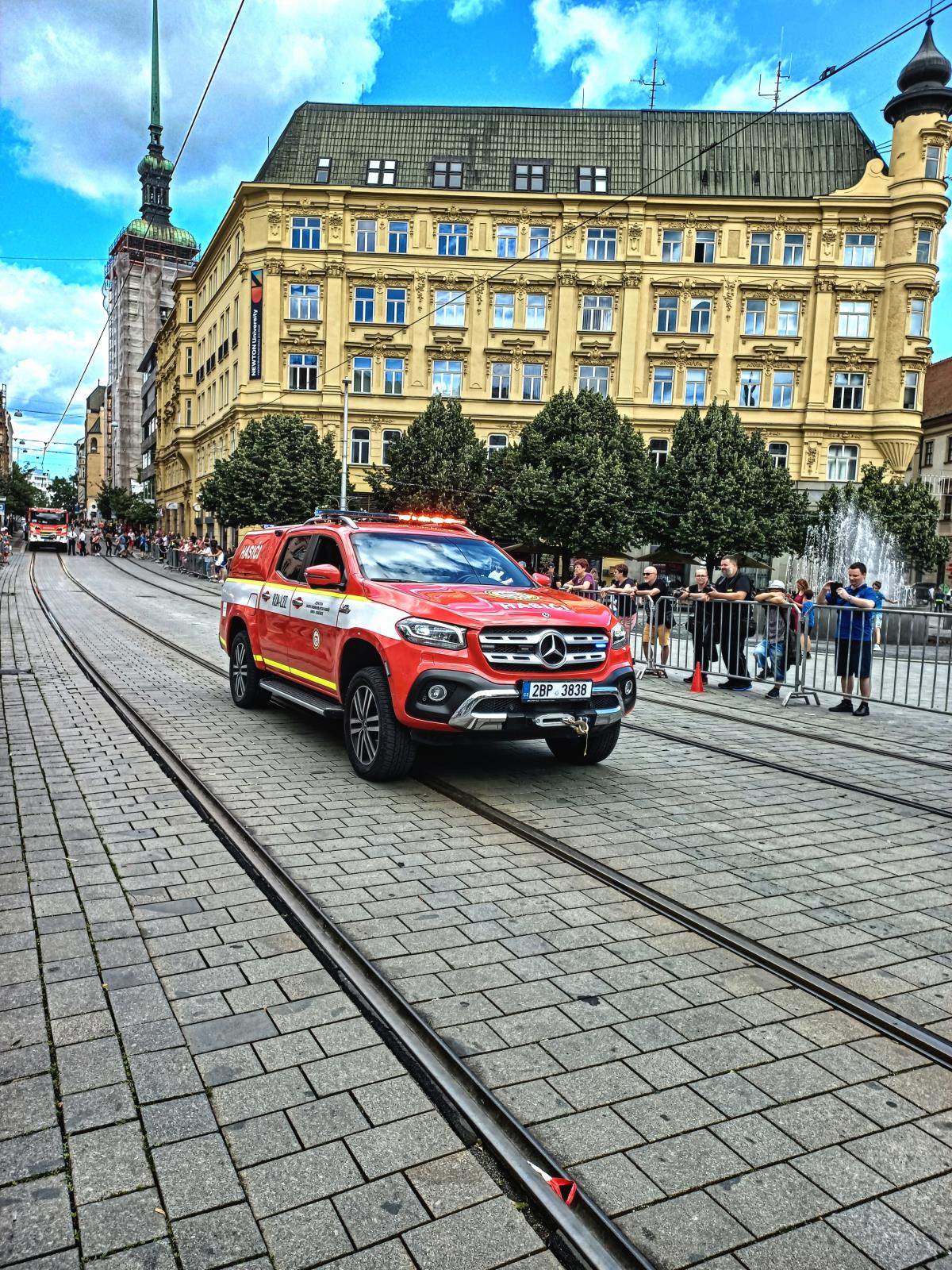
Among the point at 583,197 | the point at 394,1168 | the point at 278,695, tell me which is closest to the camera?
the point at 394,1168

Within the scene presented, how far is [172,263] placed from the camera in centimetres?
12031

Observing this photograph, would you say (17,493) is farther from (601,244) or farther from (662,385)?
(662,385)

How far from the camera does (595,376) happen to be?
4862 cm

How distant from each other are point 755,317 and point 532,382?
1175 centimetres

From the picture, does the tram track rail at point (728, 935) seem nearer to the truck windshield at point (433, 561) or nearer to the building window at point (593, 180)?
the truck windshield at point (433, 561)

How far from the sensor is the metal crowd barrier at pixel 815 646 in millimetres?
11367

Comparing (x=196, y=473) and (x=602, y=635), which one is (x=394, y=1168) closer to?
(x=602, y=635)

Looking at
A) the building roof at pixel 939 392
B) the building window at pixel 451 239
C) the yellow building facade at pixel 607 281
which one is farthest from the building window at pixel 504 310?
the building roof at pixel 939 392

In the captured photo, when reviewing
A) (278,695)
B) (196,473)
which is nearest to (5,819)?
(278,695)

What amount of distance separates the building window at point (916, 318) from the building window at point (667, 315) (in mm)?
11348

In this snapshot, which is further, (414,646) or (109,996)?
(414,646)

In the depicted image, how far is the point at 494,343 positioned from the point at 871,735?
41893 mm

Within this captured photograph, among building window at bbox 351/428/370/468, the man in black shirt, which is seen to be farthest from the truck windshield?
building window at bbox 351/428/370/468

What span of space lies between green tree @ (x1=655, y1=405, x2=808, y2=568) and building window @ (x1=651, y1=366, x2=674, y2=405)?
7087mm
